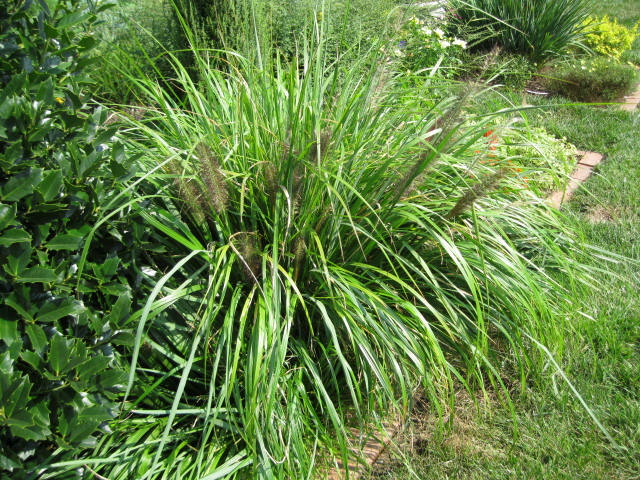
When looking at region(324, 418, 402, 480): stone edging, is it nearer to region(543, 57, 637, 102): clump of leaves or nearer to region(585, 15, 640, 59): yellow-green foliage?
region(543, 57, 637, 102): clump of leaves

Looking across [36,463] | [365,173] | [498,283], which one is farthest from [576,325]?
[36,463]

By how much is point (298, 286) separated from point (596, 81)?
4947 millimetres

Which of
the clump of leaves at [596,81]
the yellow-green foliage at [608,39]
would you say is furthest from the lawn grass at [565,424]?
the yellow-green foliage at [608,39]

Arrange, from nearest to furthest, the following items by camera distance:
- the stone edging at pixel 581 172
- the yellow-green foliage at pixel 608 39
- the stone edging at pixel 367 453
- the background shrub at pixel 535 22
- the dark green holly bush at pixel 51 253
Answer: the dark green holly bush at pixel 51 253, the stone edging at pixel 367 453, the stone edging at pixel 581 172, the background shrub at pixel 535 22, the yellow-green foliage at pixel 608 39

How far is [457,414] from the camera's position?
7.47 ft

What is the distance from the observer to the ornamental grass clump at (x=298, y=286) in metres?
1.81

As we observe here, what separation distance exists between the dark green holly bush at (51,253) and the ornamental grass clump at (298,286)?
134 millimetres

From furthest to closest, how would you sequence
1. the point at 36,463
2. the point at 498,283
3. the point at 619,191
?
the point at 619,191, the point at 498,283, the point at 36,463

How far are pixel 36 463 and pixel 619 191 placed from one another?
3858 mm

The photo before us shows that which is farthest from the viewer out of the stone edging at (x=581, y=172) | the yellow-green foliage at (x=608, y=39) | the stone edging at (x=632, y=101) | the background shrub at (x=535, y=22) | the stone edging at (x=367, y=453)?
the yellow-green foliage at (x=608, y=39)

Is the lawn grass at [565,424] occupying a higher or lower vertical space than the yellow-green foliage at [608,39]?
higher

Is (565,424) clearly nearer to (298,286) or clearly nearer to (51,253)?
(298,286)

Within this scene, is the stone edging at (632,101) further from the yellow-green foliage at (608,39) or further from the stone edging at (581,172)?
the stone edging at (581,172)

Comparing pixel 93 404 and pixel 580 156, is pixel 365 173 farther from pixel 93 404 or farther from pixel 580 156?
pixel 580 156
